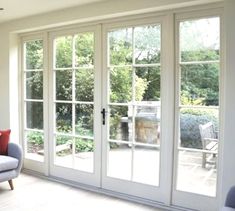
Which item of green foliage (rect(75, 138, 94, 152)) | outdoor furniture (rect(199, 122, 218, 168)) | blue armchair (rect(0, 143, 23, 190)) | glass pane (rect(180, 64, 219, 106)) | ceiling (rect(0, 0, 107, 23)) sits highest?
ceiling (rect(0, 0, 107, 23))

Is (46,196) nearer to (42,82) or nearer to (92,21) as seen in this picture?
(42,82)

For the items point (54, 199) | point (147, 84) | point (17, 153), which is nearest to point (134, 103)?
point (147, 84)

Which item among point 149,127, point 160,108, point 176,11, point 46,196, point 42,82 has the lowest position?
point 46,196

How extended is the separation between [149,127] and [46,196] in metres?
1.45

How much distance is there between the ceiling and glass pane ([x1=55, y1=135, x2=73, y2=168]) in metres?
1.69

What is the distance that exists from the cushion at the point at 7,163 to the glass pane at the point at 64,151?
0.66 m

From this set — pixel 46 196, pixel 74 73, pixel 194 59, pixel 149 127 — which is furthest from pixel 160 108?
pixel 46 196

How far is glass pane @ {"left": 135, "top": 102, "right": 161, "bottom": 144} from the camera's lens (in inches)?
136

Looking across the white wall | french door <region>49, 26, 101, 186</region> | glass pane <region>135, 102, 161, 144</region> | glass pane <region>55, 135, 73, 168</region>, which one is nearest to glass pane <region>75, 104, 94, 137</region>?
french door <region>49, 26, 101, 186</region>

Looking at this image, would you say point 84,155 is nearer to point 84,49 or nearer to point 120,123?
point 120,123

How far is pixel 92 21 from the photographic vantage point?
384 centimetres

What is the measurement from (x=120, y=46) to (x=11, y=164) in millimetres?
1930

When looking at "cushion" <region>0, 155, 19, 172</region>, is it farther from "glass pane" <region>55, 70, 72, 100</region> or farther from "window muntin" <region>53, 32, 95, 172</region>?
"glass pane" <region>55, 70, 72, 100</region>

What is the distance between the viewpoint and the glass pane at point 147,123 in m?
3.47
